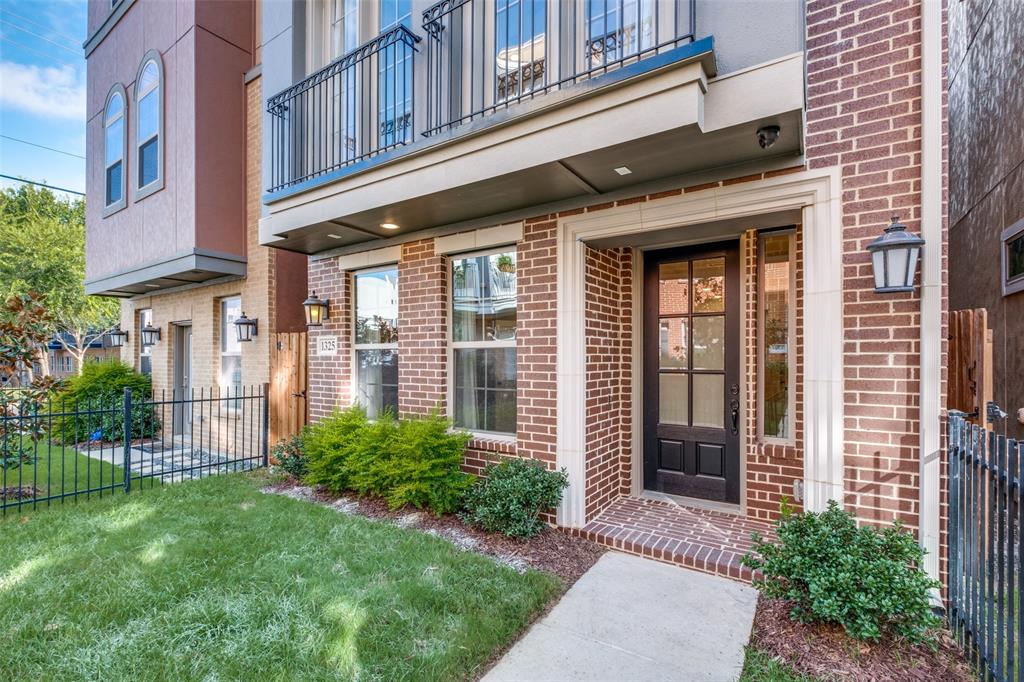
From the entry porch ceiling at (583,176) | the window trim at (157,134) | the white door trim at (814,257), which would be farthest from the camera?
the window trim at (157,134)

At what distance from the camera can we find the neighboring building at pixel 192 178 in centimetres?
699

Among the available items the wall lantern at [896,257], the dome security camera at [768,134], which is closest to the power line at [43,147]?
the dome security camera at [768,134]

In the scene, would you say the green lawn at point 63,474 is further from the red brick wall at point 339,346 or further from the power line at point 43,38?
the power line at point 43,38

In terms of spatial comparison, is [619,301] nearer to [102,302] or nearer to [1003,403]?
[1003,403]

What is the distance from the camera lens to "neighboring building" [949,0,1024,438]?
5547mm

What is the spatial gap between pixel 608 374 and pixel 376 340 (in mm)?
2832

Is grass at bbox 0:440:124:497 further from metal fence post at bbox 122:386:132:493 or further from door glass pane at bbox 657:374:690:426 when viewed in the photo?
door glass pane at bbox 657:374:690:426

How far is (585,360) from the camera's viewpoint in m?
4.10

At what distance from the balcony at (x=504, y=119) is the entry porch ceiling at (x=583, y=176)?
0.02 metres

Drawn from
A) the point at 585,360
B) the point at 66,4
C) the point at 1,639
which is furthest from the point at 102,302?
the point at 585,360

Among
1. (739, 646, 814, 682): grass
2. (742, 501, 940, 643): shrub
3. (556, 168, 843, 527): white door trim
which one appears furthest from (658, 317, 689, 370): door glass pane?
(739, 646, 814, 682): grass

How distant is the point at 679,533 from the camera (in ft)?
12.6

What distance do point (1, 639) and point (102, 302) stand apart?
17.9 m

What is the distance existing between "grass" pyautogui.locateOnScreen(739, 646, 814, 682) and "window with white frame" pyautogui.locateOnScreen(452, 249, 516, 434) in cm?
262
